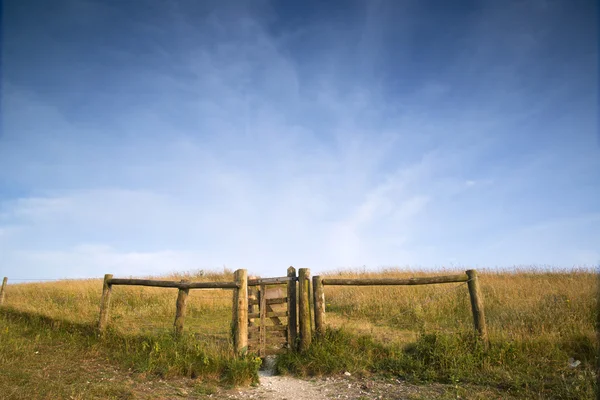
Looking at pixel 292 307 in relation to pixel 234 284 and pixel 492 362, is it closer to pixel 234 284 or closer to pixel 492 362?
pixel 234 284

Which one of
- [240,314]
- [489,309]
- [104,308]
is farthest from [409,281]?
[104,308]

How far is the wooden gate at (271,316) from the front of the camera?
8436 mm

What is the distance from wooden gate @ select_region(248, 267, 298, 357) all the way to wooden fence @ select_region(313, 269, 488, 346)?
0.58 metres

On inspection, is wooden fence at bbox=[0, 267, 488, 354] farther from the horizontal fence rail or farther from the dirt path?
the dirt path

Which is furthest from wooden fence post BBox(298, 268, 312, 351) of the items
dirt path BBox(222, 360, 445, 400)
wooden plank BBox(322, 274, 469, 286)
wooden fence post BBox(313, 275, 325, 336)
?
dirt path BBox(222, 360, 445, 400)

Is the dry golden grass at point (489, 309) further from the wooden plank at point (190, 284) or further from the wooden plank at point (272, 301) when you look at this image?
the wooden plank at point (190, 284)

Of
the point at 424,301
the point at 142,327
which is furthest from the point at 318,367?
the point at 424,301

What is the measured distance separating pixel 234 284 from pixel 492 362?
544 centimetres

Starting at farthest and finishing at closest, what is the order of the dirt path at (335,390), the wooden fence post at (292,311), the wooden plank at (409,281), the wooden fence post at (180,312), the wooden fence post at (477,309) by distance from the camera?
the wooden fence post at (180,312)
the wooden fence post at (292,311)
the wooden plank at (409,281)
the wooden fence post at (477,309)
the dirt path at (335,390)

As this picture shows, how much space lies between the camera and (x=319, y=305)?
8.27 metres

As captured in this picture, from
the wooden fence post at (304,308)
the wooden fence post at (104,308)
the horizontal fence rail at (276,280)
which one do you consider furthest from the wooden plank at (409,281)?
the wooden fence post at (104,308)

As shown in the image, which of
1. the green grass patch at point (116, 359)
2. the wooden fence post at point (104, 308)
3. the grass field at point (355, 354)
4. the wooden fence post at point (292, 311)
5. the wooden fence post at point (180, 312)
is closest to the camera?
the grass field at point (355, 354)

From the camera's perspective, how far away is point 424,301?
1305 cm

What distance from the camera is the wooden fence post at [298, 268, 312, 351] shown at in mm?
8125
